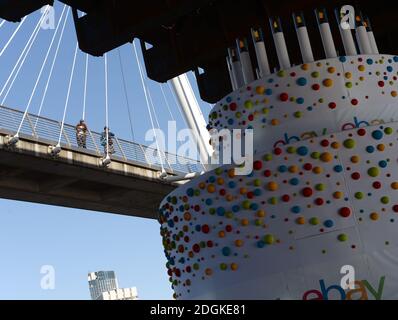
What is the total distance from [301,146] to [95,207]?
70.1 ft

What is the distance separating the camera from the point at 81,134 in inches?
1061

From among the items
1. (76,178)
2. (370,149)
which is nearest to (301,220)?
(370,149)

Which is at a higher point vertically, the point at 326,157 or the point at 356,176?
the point at 326,157

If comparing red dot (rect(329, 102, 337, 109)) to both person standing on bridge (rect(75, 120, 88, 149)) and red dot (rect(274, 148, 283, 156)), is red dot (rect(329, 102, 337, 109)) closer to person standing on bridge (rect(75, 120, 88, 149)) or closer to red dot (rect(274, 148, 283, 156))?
red dot (rect(274, 148, 283, 156))

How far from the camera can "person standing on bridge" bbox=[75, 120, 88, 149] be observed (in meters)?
26.3

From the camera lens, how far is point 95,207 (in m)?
29.7

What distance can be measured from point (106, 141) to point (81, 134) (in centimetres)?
135

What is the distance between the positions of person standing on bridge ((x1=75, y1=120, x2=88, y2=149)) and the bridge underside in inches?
26.3

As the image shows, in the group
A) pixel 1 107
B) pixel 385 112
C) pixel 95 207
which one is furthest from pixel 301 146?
pixel 95 207

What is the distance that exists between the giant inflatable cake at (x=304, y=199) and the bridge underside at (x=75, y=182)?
566 inches

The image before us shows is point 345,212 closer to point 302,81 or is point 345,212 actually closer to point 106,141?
point 302,81

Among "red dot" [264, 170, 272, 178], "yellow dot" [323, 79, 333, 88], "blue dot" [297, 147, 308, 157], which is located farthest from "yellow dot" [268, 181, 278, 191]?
"yellow dot" [323, 79, 333, 88]

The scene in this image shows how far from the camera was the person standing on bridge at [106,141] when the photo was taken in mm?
27400

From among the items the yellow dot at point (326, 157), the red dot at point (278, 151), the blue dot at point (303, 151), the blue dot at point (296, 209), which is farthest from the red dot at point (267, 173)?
the yellow dot at point (326, 157)
